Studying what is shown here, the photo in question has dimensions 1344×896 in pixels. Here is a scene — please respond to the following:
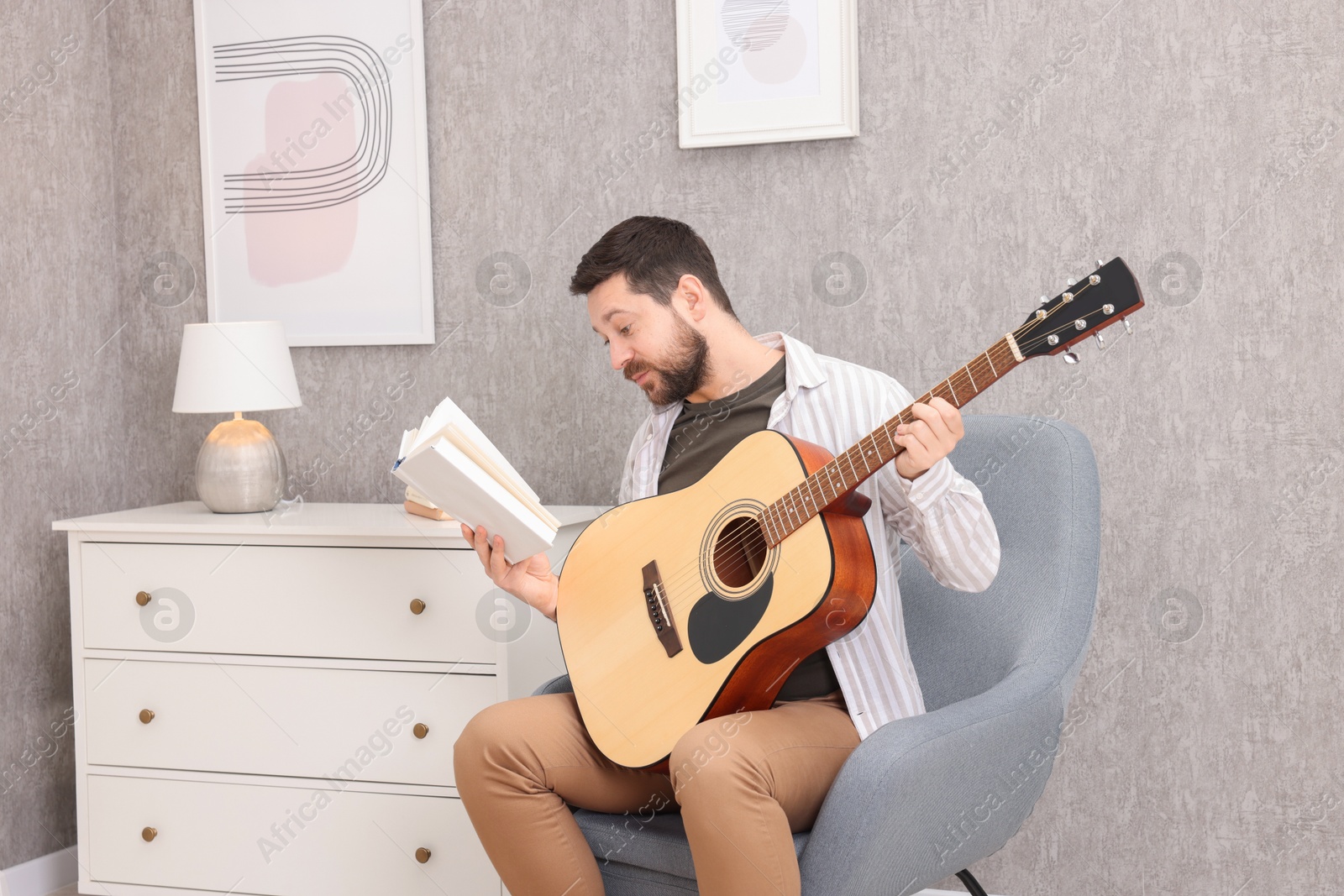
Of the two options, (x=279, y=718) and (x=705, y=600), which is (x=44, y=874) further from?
(x=705, y=600)

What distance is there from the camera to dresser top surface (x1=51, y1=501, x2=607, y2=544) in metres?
2.13

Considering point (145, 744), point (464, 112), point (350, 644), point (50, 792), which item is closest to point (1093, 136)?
point (464, 112)

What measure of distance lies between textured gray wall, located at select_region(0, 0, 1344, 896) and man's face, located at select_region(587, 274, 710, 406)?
61 cm

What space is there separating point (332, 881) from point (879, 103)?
1977mm

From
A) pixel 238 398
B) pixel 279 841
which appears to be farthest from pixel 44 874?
pixel 238 398

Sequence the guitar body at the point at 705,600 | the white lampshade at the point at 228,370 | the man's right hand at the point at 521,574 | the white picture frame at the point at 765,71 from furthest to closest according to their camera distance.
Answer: the white lampshade at the point at 228,370
the white picture frame at the point at 765,71
the man's right hand at the point at 521,574
the guitar body at the point at 705,600

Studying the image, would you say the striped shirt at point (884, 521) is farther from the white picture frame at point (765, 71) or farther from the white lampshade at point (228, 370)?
the white lampshade at point (228, 370)

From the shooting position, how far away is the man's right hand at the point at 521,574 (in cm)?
172

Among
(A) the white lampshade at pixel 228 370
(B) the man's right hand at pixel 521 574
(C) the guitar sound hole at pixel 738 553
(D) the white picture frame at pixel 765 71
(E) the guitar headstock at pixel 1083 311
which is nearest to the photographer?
(E) the guitar headstock at pixel 1083 311

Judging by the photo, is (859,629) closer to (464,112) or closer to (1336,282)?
(1336,282)

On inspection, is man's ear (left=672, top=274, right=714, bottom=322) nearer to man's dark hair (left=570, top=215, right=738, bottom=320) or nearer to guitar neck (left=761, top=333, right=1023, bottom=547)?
man's dark hair (left=570, top=215, right=738, bottom=320)

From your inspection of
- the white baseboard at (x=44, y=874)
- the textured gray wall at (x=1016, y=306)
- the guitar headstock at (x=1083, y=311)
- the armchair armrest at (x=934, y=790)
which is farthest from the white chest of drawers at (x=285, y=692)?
the guitar headstock at (x=1083, y=311)

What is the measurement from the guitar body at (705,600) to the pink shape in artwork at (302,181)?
1326 mm

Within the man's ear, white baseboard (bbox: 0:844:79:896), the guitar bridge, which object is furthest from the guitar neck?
white baseboard (bbox: 0:844:79:896)
